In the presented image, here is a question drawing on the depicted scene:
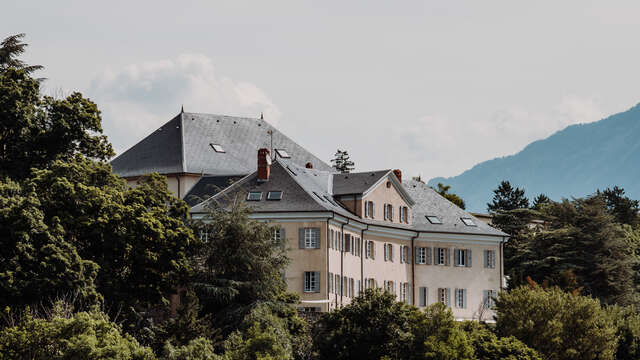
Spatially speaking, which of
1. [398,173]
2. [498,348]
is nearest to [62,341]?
[498,348]

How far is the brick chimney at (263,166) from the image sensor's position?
78250 mm

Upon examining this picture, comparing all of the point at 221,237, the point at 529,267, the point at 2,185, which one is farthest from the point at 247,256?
the point at 529,267

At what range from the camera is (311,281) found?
245 ft

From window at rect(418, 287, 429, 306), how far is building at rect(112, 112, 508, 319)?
77 mm

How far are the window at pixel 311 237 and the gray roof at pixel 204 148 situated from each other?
554 inches

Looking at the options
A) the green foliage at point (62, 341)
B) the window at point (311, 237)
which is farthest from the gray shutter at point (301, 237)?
the green foliage at point (62, 341)

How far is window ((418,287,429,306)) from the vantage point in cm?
8819

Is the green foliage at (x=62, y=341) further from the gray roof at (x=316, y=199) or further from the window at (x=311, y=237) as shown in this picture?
the window at (x=311, y=237)

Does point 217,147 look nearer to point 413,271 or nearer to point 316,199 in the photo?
point 316,199

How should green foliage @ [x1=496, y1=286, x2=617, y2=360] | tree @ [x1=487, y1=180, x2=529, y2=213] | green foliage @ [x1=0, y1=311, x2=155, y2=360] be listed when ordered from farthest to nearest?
tree @ [x1=487, y1=180, x2=529, y2=213] → green foliage @ [x1=496, y1=286, x2=617, y2=360] → green foliage @ [x1=0, y1=311, x2=155, y2=360]

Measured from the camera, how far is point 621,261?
9338 centimetres

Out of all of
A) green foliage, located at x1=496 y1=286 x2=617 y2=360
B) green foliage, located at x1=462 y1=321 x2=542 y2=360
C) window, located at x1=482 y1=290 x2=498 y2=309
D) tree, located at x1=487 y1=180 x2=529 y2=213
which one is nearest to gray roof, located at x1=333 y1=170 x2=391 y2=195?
window, located at x1=482 y1=290 x2=498 y2=309

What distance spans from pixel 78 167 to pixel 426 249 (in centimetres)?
3624

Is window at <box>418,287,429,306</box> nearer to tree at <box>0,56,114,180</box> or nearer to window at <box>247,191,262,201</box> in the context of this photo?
window at <box>247,191,262,201</box>
